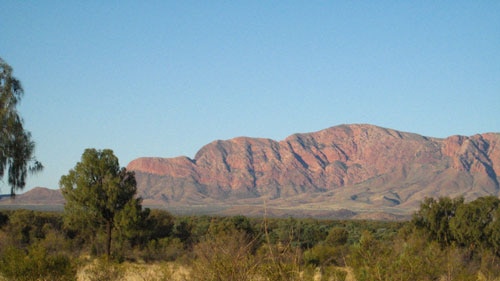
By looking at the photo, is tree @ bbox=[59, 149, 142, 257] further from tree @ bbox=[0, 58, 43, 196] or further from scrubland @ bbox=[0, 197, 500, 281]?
tree @ bbox=[0, 58, 43, 196]

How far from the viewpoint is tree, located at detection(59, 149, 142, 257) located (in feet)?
120

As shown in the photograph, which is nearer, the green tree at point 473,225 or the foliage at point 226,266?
the foliage at point 226,266

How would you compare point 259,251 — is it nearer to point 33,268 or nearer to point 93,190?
point 33,268

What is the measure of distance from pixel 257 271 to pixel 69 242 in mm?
A: 37264

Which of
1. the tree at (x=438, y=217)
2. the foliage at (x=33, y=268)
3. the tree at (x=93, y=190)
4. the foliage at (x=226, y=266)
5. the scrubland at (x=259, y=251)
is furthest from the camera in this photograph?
the tree at (x=438, y=217)

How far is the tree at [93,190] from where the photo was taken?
36.6 meters

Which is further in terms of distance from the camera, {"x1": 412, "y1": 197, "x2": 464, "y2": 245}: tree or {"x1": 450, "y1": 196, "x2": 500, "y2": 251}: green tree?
{"x1": 412, "y1": 197, "x2": 464, "y2": 245}: tree

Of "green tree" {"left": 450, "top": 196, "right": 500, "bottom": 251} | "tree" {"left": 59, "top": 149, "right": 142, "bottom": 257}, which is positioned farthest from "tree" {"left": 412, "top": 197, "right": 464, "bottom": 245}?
"tree" {"left": 59, "top": 149, "right": 142, "bottom": 257}

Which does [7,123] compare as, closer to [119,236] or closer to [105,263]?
[105,263]

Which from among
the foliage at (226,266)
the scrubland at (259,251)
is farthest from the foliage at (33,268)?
the foliage at (226,266)

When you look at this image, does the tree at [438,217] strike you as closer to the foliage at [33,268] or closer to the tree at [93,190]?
the tree at [93,190]

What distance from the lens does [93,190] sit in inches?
1433

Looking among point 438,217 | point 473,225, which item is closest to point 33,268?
point 473,225

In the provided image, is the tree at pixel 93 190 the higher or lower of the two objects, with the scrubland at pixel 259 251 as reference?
higher
